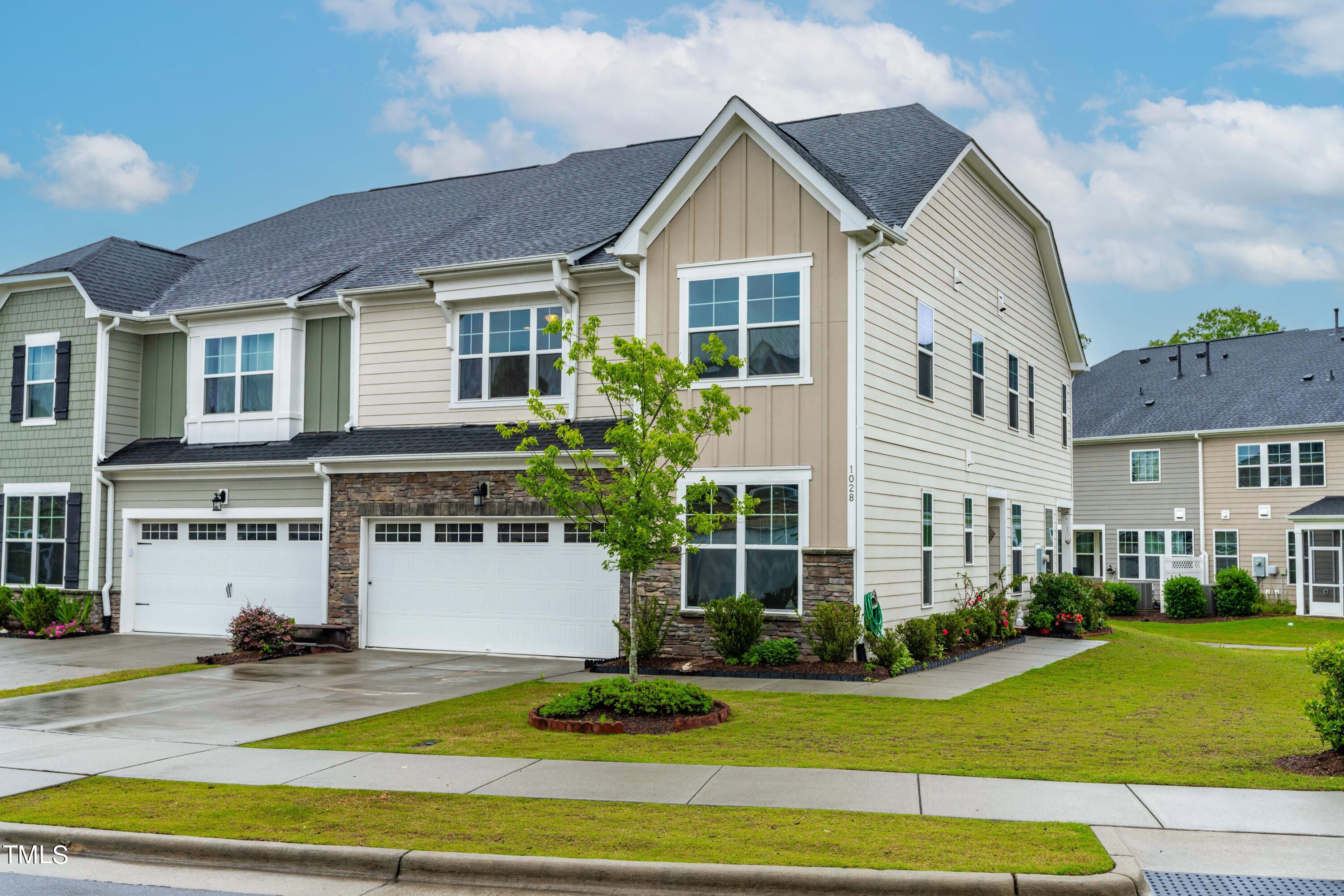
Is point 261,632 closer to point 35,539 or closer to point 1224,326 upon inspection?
point 35,539

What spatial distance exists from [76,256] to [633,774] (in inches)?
784

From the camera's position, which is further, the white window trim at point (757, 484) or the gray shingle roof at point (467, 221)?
the gray shingle roof at point (467, 221)

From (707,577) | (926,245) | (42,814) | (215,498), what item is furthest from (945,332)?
(42,814)

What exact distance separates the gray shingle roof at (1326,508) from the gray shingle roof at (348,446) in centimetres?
2343

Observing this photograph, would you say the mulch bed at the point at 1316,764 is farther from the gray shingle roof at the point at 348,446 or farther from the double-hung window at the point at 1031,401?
the double-hung window at the point at 1031,401

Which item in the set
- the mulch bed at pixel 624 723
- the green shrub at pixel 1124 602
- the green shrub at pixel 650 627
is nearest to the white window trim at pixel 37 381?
the green shrub at pixel 650 627

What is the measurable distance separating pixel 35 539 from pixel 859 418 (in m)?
16.6

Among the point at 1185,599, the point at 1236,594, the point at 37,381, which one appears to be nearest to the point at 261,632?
the point at 37,381

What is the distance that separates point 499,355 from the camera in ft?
60.0

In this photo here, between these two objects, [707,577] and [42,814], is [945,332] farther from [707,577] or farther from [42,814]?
[42,814]

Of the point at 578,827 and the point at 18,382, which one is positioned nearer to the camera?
the point at 578,827

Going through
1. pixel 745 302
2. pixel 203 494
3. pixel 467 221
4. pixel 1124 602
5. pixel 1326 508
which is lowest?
pixel 1124 602

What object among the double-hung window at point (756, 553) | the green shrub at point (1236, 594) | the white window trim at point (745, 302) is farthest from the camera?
the green shrub at point (1236, 594)

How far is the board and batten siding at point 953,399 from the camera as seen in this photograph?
52.1 ft
